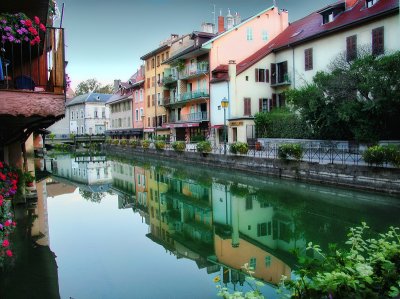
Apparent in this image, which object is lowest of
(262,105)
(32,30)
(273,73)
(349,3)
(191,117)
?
(32,30)

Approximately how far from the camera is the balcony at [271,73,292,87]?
33.8m

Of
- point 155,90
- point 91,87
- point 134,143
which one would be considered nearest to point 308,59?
point 155,90

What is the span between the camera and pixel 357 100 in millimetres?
19859

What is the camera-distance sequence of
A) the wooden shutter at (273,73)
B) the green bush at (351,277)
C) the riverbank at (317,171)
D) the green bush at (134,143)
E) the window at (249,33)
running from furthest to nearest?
1. the green bush at (134,143)
2. the window at (249,33)
3. the wooden shutter at (273,73)
4. the riverbank at (317,171)
5. the green bush at (351,277)

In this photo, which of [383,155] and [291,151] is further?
[291,151]

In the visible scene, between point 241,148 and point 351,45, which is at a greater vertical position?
point 351,45

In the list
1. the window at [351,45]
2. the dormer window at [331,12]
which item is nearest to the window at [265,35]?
the dormer window at [331,12]

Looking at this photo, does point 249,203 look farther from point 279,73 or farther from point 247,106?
point 279,73

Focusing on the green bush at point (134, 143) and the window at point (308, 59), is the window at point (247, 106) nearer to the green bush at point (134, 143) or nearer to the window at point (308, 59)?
the window at point (308, 59)

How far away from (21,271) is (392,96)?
17.7 meters

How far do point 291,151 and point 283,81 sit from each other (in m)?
16.0

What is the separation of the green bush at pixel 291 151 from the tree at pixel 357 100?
2.86 m

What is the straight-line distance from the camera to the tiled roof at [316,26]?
25208mm

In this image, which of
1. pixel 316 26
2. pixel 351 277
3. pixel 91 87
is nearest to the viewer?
pixel 351 277
